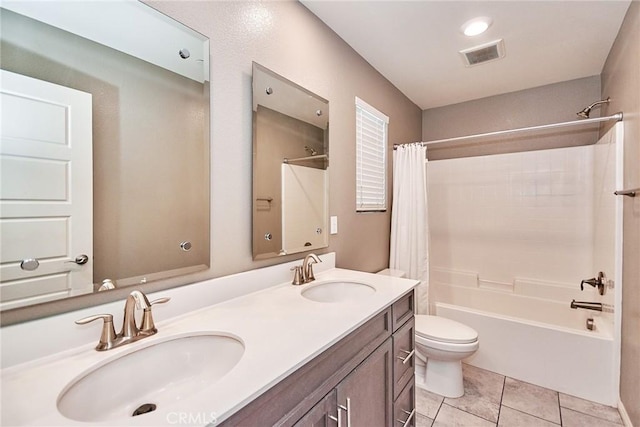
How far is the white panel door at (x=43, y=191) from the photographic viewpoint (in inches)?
27.7

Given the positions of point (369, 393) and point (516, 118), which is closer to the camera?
point (369, 393)

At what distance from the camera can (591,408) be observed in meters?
1.80

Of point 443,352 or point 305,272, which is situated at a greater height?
point 305,272

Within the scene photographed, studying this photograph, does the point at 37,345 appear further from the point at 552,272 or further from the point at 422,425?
the point at 552,272

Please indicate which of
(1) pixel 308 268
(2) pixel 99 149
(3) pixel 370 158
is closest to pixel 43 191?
(2) pixel 99 149

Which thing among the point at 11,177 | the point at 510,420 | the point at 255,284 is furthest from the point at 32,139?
the point at 510,420

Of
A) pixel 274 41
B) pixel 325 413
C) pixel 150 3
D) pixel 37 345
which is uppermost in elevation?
pixel 274 41

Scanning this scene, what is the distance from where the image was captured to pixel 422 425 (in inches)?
66.0

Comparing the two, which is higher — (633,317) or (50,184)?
(50,184)

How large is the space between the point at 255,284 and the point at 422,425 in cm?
134

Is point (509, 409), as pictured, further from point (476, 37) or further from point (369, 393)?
point (476, 37)

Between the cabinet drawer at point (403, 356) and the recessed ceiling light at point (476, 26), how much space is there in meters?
1.81

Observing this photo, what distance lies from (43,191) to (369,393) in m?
1.24

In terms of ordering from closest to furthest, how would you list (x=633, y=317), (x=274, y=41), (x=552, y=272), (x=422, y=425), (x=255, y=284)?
1. (x=255, y=284)
2. (x=274, y=41)
3. (x=633, y=317)
4. (x=422, y=425)
5. (x=552, y=272)
